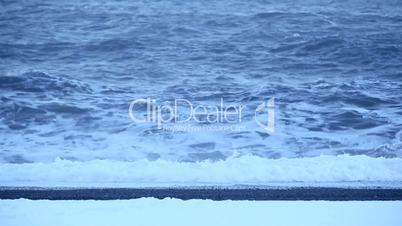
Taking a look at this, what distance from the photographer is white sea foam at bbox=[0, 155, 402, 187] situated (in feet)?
16.2

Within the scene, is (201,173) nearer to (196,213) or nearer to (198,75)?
(196,213)

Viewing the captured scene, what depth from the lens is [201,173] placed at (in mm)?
5160

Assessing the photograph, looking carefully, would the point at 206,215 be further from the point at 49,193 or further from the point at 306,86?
the point at 306,86

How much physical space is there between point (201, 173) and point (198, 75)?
6.07m

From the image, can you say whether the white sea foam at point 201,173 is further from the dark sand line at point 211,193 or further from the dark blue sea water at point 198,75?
the dark blue sea water at point 198,75

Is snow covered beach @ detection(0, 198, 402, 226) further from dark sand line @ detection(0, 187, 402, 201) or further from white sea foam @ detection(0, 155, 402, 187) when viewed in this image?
white sea foam @ detection(0, 155, 402, 187)

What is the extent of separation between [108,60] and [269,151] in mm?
7557

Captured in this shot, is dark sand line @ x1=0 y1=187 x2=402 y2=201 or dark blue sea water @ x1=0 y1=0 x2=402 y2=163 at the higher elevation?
dark blue sea water @ x1=0 y1=0 x2=402 y2=163

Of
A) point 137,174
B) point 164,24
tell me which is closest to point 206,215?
point 137,174

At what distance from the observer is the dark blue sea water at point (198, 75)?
6.69 meters

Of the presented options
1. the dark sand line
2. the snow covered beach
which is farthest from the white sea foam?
the snow covered beach

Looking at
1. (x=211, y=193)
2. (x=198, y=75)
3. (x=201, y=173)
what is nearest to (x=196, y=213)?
(x=211, y=193)

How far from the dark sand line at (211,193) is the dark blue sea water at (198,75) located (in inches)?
63.0

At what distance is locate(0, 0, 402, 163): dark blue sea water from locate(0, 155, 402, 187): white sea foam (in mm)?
821
